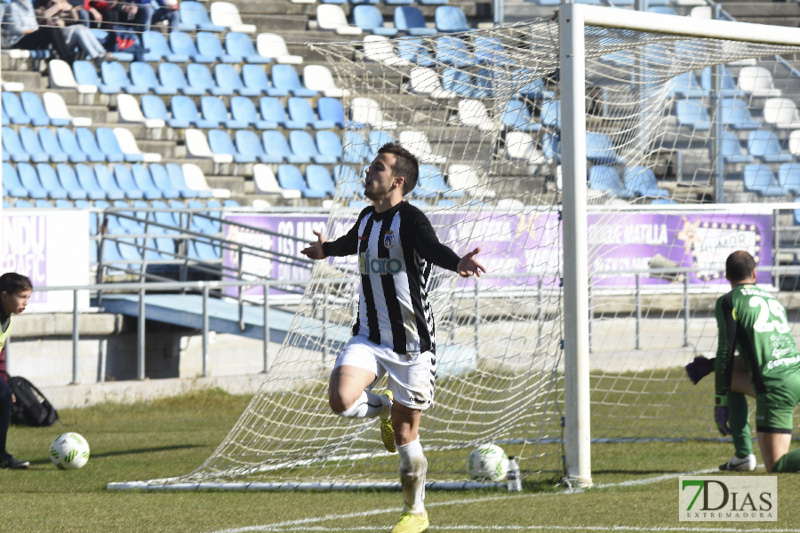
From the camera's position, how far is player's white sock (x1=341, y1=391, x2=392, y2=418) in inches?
204

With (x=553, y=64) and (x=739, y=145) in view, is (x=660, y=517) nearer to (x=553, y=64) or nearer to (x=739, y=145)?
(x=553, y=64)

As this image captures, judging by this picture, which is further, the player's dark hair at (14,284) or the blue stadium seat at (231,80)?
the blue stadium seat at (231,80)

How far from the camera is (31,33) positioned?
60.2ft

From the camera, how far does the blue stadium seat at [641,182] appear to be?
400 inches

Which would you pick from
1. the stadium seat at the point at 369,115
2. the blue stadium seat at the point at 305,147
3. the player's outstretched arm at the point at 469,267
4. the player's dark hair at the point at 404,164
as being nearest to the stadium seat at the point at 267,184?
the blue stadium seat at the point at 305,147

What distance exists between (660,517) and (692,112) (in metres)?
6.97

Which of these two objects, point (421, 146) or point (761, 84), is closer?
point (421, 146)

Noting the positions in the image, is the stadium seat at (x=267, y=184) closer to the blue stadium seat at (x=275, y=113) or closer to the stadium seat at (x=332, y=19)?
the blue stadium seat at (x=275, y=113)

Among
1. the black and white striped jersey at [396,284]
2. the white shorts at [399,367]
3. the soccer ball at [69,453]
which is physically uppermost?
the black and white striped jersey at [396,284]

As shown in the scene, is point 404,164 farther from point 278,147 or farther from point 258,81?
point 258,81

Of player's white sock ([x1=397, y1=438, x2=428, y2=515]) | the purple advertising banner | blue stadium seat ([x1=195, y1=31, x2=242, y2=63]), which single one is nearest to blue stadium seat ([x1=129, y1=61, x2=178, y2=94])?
blue stadium seat ([x1=195, y1=31, x2=242, y2=63])

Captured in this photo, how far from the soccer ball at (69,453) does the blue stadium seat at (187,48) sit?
42.2 ft

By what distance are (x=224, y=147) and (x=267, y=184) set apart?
100 centimetres

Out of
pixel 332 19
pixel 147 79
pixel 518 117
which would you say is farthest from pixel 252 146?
pixel 518 117
